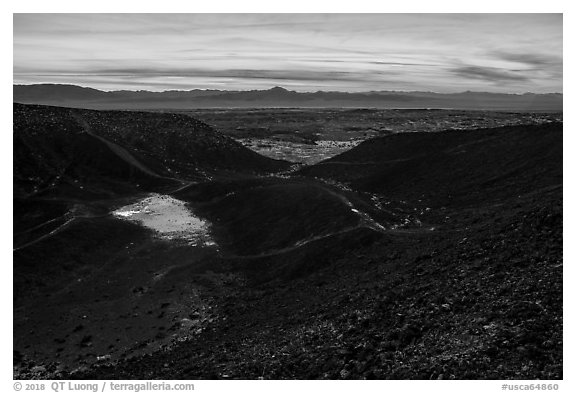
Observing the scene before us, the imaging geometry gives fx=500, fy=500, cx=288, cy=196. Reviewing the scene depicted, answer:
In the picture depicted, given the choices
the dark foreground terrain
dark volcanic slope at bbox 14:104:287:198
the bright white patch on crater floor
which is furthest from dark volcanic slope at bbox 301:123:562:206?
the bright white patch on crater floor

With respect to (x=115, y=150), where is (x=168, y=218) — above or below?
below

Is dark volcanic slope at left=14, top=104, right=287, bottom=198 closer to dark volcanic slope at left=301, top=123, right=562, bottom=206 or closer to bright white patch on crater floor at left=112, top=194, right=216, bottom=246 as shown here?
bright white patch on crater floor at left=112, top=194, right=216, bottom=246

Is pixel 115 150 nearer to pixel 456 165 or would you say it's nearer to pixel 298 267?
pixel 298 267

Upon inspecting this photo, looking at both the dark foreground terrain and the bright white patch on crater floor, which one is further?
the bright white patch on crater floor

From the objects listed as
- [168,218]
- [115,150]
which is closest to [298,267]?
[168,218]

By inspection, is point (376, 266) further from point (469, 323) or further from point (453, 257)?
point (469, 323)

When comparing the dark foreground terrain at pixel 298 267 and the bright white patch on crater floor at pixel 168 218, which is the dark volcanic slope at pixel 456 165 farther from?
the bright white patch on crater floor at pixel 168 218
